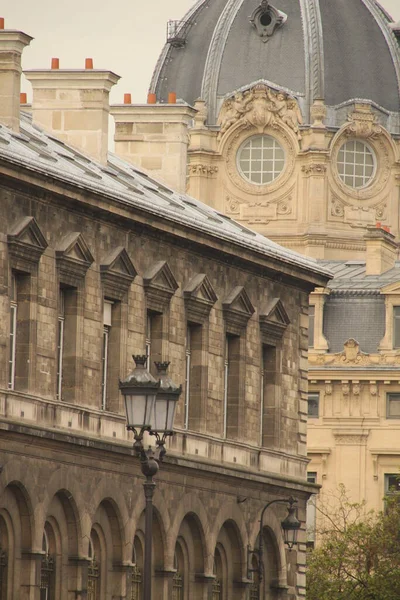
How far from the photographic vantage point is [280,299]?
3088 inches

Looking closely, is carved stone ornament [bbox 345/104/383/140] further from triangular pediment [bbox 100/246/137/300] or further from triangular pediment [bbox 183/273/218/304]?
triangular pediment [bbox 100/246/137/300]

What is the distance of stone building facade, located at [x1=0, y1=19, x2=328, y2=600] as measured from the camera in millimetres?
64688

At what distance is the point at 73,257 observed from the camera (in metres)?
66.8

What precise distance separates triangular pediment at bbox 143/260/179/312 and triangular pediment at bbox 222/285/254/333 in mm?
3159

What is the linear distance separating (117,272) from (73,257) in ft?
7.77

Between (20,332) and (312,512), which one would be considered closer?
(20,332)

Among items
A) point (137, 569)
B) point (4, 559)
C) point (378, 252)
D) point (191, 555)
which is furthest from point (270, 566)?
point (378, 252)

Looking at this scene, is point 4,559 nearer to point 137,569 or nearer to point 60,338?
point 60,338

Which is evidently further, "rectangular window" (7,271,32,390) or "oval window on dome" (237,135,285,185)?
"oval window on dome" (237,135,285,185)

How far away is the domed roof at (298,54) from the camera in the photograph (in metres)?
147

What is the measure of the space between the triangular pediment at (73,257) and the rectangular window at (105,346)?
183cm

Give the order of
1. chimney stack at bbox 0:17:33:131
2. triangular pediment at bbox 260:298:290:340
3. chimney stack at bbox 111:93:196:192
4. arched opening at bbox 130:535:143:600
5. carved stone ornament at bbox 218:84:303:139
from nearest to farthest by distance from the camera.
Answer: chimney stack at bbox 0:17:33:131 < arched opening at bbox 130:535:143:600 < triangular pediment at bbox 260:298:290:340 < chimney stack at bbox 111:93:196:192 < carved stone ornament at bbox 218:84:303:139

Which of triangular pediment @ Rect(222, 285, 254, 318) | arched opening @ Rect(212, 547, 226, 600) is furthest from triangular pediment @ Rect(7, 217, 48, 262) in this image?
arched opening @ Rect(212, 547, 226, 600)

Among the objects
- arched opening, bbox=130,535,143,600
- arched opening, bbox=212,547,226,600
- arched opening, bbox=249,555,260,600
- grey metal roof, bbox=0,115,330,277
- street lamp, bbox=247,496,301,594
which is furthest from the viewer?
arched opening, bbox=249,555,260,600
